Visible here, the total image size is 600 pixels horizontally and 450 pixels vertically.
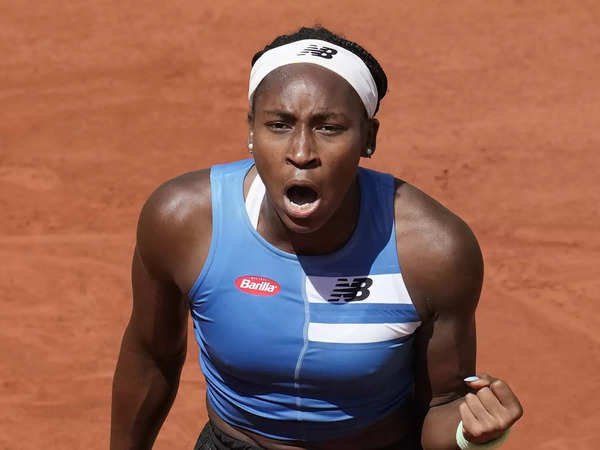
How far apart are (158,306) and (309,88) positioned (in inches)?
36.4

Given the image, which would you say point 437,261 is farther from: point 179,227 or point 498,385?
point 179,227

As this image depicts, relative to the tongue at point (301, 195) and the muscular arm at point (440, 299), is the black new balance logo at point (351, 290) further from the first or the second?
the tongue at point (301, 195)

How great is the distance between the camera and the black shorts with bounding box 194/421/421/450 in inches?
134

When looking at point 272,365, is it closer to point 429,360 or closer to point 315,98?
point 429,360

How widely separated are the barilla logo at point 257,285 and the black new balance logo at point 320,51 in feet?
2.14

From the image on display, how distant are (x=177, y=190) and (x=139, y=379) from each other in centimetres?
79

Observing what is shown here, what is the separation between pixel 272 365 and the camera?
3.16m

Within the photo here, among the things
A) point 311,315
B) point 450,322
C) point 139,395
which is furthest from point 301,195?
point 139,395

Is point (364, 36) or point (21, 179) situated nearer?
point (21, 179)

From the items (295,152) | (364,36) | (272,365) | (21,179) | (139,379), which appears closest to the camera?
(295,152)

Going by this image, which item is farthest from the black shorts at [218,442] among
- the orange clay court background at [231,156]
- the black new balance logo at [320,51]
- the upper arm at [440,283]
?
the orange clay court background at [231,156]

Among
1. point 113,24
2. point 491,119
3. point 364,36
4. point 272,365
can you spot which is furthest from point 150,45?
point 272,365

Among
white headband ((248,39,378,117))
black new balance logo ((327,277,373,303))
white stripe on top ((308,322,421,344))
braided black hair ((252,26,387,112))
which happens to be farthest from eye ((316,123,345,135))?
white stripe on top ((308,322,421,344))

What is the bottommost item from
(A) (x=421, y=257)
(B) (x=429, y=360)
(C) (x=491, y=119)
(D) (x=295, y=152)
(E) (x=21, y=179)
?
(E) (x=21, y=179)
